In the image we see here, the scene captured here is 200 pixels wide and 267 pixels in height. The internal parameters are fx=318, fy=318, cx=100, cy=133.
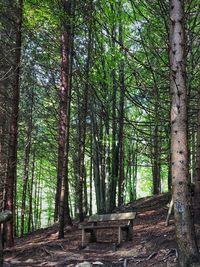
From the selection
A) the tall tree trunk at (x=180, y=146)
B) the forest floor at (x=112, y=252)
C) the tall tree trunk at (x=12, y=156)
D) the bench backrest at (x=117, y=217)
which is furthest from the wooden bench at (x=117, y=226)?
the tall tree trunk at (x=180, y=146)

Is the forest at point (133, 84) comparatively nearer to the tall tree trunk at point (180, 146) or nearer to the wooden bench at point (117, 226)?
the tall tree trunk at point (180, 146)

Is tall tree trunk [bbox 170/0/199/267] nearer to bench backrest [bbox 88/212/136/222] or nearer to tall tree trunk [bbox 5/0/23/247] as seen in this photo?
bench backrest [bbox 88/212/136/222]

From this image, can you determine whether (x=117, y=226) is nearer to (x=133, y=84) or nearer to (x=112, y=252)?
(x=112, y=252)

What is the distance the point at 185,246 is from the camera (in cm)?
451

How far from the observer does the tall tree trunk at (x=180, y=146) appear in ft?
14.9

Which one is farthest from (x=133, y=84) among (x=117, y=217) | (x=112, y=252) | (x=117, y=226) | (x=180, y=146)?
(x=112, y=252)

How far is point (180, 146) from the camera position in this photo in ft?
15.6

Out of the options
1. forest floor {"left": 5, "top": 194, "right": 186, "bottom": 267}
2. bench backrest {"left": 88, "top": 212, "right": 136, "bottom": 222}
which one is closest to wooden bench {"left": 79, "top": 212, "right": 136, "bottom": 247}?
bench backrest {"left": 88, "top": 212, "right": 136, "bottom": 222}

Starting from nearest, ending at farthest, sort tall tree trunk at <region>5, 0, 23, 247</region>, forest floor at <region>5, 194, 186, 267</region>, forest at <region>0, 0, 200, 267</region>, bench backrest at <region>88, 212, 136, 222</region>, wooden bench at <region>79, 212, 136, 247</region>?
forest at <region>0, 0, 200, 267</region> < forest floor at <region>5, 194, 186, 267</region> < wooden bench at <region>79, 212, 136, 247</region> < bench backrest at <region>88, 212, 136, 222</region> < tall tree trunk at <region>5, 0, 23, 247</region>

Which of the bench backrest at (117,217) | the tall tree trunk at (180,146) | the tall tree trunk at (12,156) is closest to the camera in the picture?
the tall tree trunk at (180,146)

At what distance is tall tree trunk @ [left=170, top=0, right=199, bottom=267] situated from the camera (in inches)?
178

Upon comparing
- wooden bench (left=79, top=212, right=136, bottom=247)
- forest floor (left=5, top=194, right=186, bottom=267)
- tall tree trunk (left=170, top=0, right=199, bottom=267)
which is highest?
tall tree trunk (left=170, top=0, right=199, bottom=267)

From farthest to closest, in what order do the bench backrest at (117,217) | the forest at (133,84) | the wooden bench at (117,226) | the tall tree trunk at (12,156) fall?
the tall tree trunk at (12,156)
the bench backrest at (117,217)
the wooden bench at (117,226)
the forest at (133,84)

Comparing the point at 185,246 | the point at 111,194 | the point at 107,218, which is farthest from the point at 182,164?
the point at 111,194
